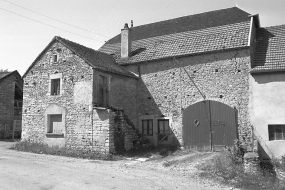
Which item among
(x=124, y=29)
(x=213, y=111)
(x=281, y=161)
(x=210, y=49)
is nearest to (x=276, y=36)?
(x=210, y=49)

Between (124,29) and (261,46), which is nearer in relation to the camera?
(261,46)

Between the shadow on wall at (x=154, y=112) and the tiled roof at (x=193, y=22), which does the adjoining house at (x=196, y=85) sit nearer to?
the shadow on wall at (x=154, y=112)

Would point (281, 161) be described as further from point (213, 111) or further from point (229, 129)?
point (213, 111)

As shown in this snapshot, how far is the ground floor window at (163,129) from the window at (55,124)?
5393 mm

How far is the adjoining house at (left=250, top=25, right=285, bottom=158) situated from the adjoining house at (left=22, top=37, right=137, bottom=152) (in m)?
6.37

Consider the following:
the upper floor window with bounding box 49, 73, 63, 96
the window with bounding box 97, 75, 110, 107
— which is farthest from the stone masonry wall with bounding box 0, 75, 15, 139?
the window with bounding box 97, 75, 110, 107

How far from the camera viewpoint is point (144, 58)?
16016 millimetres

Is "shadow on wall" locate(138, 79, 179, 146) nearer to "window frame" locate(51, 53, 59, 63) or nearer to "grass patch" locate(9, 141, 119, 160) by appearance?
"grass patch" locate(9, 141, 119, 160)

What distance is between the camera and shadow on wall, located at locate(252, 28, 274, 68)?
13.2 metres

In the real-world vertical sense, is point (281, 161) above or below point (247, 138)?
below

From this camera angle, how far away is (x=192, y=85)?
47.2 feet

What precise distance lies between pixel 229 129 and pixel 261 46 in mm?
4824

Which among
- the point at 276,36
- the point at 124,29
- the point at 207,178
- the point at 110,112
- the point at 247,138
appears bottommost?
the point at 207,178

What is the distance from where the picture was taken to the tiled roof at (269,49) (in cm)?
1260
